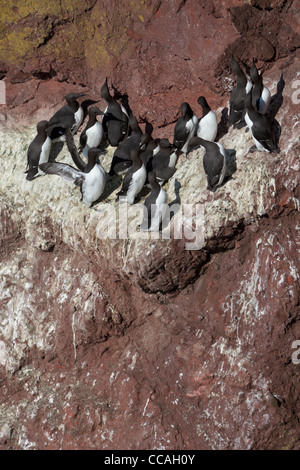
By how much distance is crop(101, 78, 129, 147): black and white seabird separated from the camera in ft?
34.6

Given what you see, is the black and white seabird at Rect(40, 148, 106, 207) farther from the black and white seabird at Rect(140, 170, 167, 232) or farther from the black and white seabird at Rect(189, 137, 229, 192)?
the black and white seabird at Rect(189, 137, 229, 192)

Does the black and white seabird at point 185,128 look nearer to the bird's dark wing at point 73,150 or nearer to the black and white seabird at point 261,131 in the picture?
the black and white seabird at point 261,131

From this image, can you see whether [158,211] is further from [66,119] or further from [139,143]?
[66,119]

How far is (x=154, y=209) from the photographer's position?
348 inches

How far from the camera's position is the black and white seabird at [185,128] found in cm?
977

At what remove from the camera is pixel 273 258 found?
8.34 metres

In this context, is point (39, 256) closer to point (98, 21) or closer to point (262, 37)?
point (98, 21)

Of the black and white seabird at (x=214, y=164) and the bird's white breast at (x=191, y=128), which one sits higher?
the bird's white breast at (x=191, y=128)

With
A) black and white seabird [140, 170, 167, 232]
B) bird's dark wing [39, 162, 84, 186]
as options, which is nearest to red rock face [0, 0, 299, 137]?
bird's dark wing [39, 162, 84, 186]

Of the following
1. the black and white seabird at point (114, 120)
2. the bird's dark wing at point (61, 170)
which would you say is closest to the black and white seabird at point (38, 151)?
the bird's dark wing at point (61, 170)

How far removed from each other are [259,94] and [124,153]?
2235mm

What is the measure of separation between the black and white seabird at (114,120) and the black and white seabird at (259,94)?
228 centimetres

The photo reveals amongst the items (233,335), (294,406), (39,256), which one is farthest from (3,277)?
(294,406)
